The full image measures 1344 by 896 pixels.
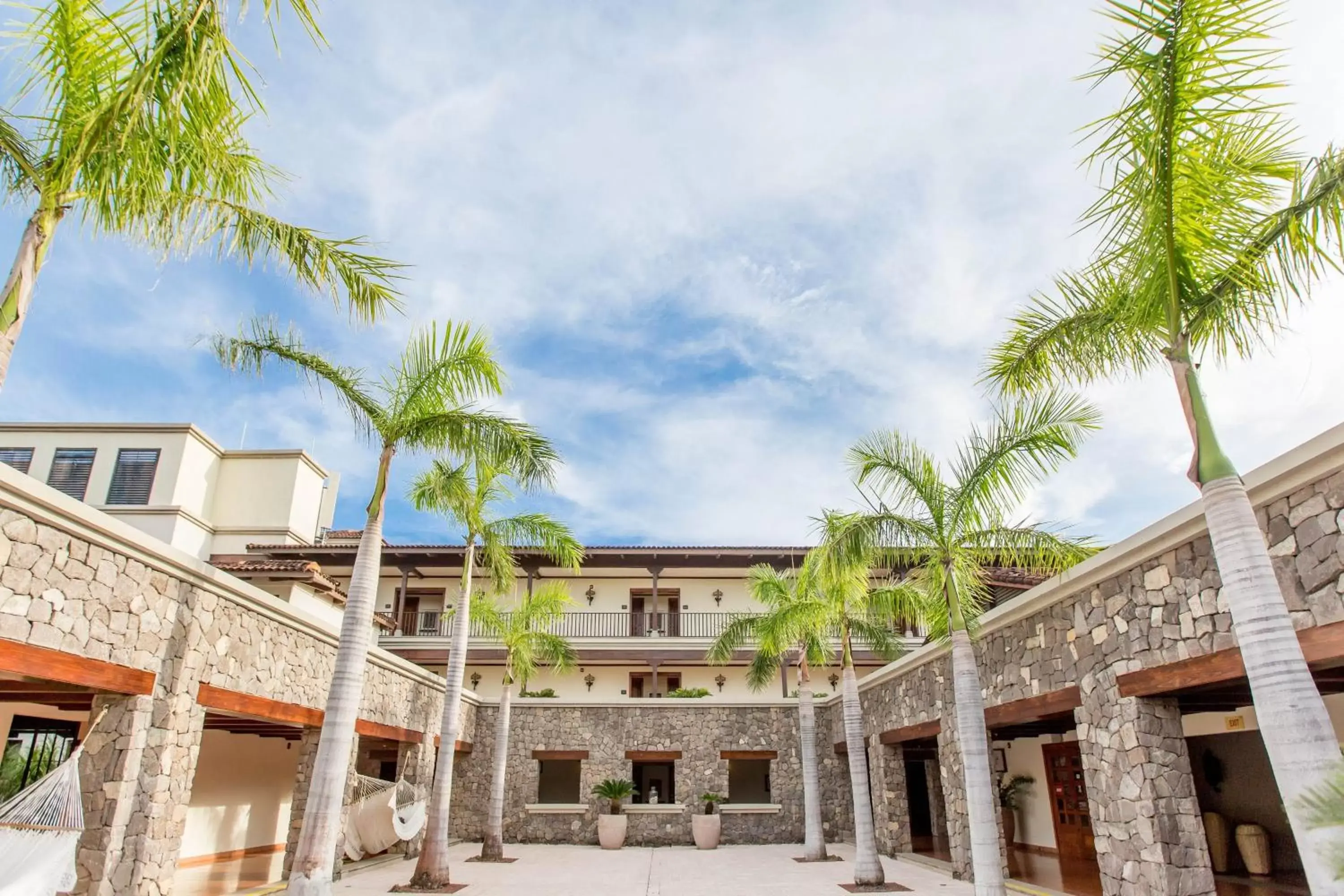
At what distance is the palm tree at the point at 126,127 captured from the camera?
3973 millimetres

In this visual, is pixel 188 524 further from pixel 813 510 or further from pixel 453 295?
pixel 813 510

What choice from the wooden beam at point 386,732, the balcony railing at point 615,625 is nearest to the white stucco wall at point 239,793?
the wooden beam at point 386,732

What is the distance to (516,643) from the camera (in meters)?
15.3

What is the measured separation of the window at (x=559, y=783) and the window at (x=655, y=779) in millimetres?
1793

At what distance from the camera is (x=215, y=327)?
774 centimetres

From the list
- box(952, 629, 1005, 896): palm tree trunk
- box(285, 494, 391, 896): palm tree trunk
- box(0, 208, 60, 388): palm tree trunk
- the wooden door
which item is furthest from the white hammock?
the wooden door

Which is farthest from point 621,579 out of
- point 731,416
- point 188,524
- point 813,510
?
point 813,510

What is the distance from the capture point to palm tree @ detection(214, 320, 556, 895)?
303 inches

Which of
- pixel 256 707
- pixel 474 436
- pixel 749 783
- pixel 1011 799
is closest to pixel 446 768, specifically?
pixel 256 707

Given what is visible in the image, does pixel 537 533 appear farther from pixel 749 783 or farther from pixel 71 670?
pixel 749 783

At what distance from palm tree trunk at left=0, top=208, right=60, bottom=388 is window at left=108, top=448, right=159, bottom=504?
18406mm

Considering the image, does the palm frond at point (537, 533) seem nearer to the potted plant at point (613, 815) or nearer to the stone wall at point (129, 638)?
the stone wall at point (129, 638)

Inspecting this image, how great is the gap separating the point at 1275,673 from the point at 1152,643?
9.41 ft

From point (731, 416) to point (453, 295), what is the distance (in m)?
9.20
